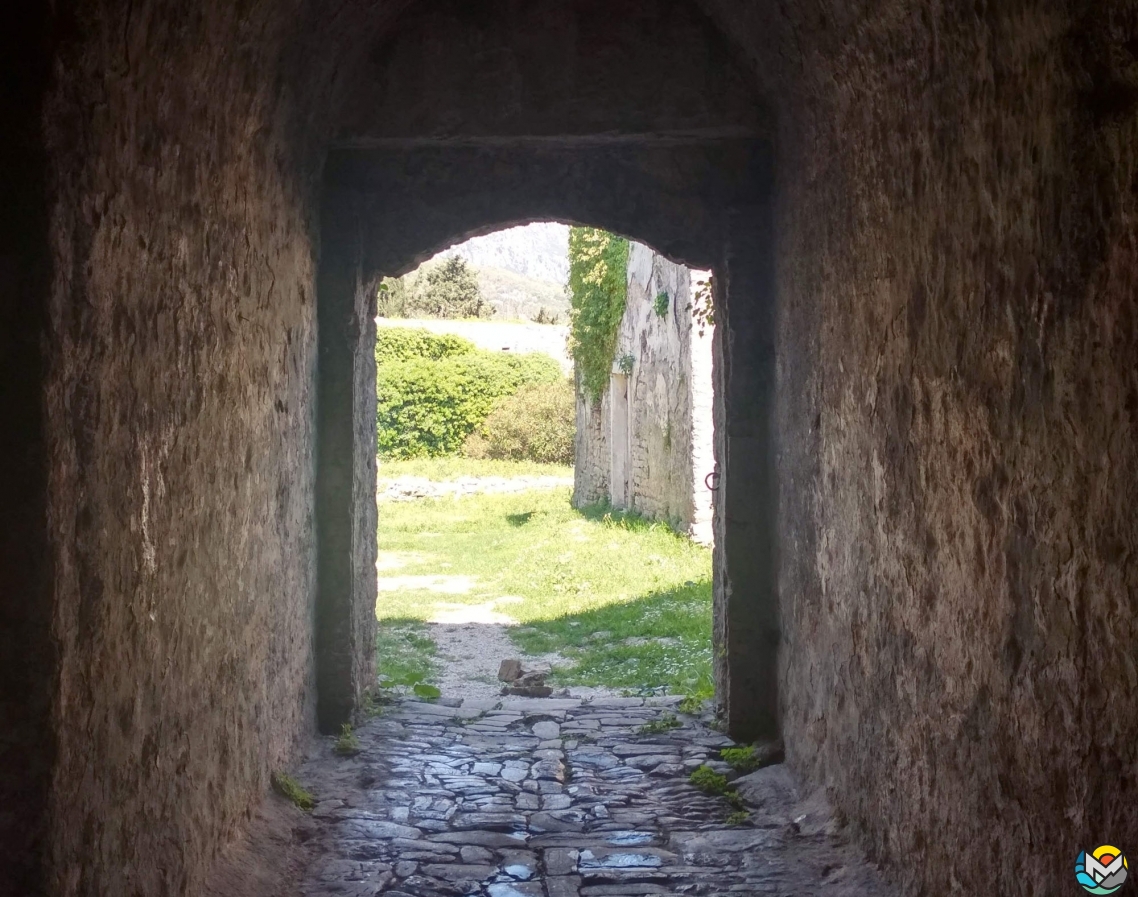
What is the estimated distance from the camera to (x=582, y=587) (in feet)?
33.4

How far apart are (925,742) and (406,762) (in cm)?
280

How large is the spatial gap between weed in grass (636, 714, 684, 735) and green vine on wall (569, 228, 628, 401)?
881 centimetres

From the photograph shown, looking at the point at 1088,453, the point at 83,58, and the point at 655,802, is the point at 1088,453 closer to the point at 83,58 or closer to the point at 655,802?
the point at 83,58

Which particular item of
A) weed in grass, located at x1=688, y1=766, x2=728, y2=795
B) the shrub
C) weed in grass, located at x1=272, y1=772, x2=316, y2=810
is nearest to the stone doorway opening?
weed in grass, located at x1=688, y1=766, x2=728, y2=795

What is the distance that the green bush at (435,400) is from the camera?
952 inches

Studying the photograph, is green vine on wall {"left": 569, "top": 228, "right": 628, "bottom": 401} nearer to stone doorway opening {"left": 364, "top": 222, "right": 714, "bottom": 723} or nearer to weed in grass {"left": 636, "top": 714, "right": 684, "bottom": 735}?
stone doorway opening {"left": 364, "top": 222, "right": 714, "bottom": 723}

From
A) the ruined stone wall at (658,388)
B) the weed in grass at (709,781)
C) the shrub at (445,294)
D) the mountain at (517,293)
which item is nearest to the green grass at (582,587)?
the ruined stone wall at (658,388)

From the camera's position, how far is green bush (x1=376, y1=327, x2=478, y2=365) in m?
24.4

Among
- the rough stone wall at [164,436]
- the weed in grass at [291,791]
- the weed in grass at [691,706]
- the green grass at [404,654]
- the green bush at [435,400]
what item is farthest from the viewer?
the green bush at [435,400]

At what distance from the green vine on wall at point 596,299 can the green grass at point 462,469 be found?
465 centimetres

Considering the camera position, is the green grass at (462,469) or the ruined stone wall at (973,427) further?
the green grass at (462,469)

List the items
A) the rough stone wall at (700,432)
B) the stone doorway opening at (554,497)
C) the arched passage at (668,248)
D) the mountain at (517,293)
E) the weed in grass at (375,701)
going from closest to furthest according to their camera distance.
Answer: the arched passage at (668,248), the weed in grass at (375,701), the stone doorway opening at (554,497), the rough stone wall at (700,432), the mountain at (517,293)

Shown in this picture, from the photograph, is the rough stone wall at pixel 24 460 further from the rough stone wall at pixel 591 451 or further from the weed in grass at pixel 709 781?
the rough stone wall at pixel 591 451

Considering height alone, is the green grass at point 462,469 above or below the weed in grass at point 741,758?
above
